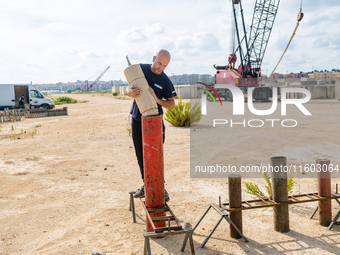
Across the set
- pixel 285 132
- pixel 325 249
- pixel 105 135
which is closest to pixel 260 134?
pixel 285 132

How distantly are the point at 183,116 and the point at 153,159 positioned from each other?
346 inches

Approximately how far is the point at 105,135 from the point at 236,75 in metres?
20.5

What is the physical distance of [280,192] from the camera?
3721 millimetres

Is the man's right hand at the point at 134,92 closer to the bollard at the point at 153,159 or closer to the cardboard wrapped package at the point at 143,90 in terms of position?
the cardboard wrapped package at the point at 143,90

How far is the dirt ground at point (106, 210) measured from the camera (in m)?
3.58

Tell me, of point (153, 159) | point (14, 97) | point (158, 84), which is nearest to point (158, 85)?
point (158, 84)

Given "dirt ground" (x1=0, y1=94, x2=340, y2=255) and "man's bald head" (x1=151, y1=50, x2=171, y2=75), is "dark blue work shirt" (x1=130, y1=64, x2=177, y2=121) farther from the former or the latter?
"dirt ground" (x1=0, y1=94, x2=340, y2=255)

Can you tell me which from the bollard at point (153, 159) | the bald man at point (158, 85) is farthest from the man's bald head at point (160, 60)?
the bollard at point (153, 159)

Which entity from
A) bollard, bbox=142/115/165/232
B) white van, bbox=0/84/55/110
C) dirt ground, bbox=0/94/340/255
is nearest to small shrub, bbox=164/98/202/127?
dirt ground, bbox=0/94/340/255

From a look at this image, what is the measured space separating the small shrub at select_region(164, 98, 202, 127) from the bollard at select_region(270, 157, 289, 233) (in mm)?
8392

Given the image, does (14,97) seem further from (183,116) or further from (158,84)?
(158,84)

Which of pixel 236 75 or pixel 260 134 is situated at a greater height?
pixel 236 75

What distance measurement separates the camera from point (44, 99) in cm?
2422

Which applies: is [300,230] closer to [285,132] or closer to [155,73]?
[155,73]
